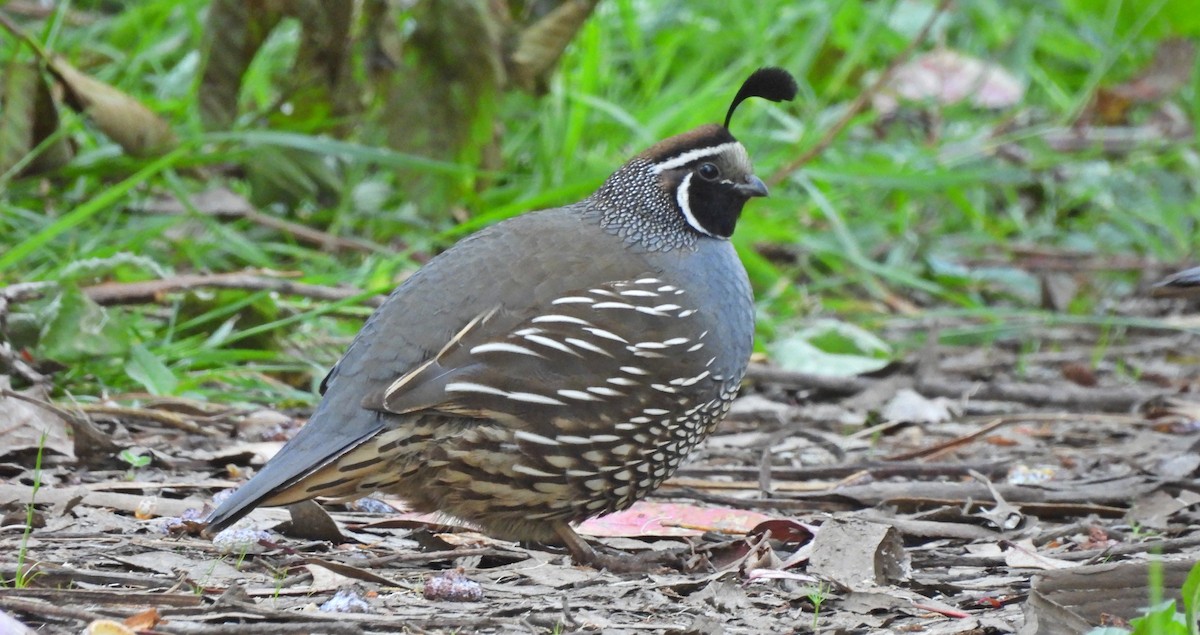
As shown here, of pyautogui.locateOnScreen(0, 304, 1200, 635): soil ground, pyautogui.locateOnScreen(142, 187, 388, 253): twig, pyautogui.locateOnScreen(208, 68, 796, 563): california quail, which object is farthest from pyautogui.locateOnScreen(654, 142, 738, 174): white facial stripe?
pyautogui.locateOnScreen(142, 187, 388, 253): twig

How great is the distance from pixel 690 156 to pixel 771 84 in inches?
14.3

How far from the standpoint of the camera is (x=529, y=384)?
12.0 feet

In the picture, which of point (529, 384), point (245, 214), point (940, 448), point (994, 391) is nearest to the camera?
point (529, 384)

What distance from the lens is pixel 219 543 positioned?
3.47 metres

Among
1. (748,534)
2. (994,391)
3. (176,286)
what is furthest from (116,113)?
(994,391)

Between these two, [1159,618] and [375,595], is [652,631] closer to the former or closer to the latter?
[375,595]

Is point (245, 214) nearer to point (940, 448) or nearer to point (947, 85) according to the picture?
point (940, 448)

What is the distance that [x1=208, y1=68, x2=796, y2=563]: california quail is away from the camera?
3.56 m

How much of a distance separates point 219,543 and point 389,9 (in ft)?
7.79

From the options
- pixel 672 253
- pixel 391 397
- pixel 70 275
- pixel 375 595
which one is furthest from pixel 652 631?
pixel 70 275

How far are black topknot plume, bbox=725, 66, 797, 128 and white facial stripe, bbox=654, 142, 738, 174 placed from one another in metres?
0.11

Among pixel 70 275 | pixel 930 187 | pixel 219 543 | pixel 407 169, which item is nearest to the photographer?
pixel 219 543

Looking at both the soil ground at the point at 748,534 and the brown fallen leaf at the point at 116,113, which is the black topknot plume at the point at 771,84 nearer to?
the soil ground at the point at 748,534

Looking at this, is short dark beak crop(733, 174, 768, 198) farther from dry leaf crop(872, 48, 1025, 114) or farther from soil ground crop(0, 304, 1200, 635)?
dry leaf crop(872, 48, 1025, 114)
